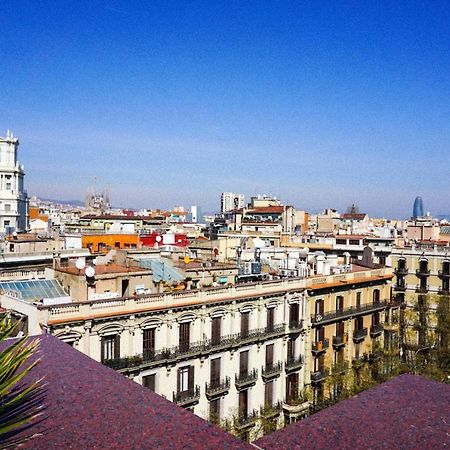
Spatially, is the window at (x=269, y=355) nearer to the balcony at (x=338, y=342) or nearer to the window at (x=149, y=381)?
the balcony at (x=338, y=342)

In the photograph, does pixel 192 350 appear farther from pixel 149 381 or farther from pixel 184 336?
pixel 149 381

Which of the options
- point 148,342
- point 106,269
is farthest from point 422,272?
point 148,342

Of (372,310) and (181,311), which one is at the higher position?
(181,311)

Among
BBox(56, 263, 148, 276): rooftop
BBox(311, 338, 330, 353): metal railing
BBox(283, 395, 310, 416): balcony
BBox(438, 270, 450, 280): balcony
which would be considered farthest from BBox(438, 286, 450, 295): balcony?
BBox(56, 263, 148, 276): rooftop

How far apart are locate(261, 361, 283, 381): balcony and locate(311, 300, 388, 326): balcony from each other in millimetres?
Answer: 4500

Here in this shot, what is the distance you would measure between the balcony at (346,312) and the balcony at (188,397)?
38.0ft

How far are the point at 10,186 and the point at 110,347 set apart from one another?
59.7 meters

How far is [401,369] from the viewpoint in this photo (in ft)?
127

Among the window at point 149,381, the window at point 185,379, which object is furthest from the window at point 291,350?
the window at point 149,381

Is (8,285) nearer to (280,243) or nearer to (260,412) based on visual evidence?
(260,412)

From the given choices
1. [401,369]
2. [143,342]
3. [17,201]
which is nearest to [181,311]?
[143,342]

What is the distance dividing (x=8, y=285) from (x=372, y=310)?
2856cm

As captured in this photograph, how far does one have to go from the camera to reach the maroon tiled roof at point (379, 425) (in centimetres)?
900

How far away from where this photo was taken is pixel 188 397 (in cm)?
2964
